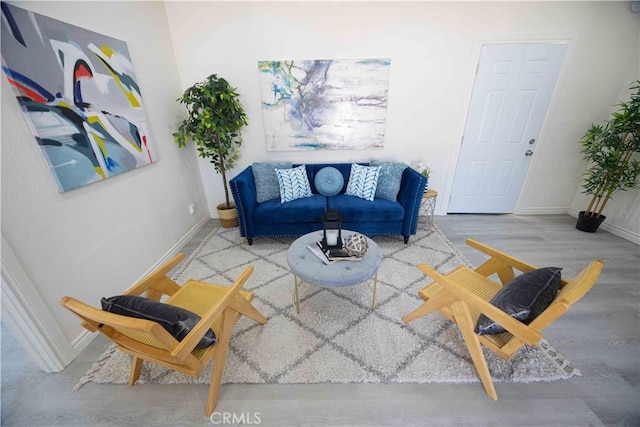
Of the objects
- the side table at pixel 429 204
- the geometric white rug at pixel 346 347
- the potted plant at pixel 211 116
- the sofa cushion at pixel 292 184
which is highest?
the potted plant at pixel 211 116

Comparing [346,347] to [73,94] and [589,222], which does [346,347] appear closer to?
[73,94]

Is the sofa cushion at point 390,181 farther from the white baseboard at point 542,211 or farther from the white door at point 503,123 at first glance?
the white baseboard at point 542,211

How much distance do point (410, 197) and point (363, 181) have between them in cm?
55

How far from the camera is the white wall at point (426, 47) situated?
2.50 metres

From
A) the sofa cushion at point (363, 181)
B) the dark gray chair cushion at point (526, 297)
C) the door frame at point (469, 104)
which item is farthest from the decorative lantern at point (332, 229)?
the door frame at point (469, 104)

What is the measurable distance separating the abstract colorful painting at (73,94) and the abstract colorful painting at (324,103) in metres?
1.39

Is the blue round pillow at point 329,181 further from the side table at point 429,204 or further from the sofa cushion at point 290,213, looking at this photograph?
the side table at point 429,204

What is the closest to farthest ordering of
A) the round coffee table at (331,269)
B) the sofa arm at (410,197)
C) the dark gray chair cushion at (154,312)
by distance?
the dark gray chair cushion at (154,312) < the round coffee table at (331,269) < the sofa arm at (410,197)

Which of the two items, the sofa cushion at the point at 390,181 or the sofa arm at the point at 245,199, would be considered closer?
the sofa arm at the point at 245,199

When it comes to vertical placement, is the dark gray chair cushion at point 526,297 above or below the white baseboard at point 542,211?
above

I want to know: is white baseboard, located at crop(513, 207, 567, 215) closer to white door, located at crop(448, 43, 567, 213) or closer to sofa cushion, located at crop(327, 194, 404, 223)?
white door, located at crop(448, 43, 567, 213)

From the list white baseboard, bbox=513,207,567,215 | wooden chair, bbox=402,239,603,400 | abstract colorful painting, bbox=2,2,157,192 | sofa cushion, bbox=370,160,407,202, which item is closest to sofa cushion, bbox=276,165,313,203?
sofa cushion, bbox=370,160,407,202

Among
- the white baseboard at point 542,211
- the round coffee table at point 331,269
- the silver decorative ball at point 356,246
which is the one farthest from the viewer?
the white baseboard at point 542,211

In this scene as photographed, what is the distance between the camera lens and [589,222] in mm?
2760
